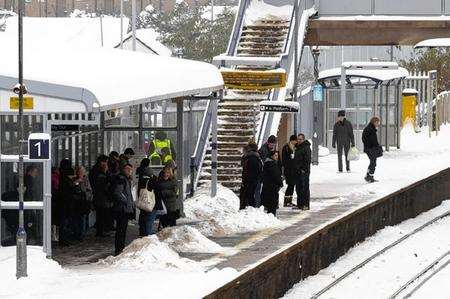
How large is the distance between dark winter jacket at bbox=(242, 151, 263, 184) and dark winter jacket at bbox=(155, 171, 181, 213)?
10.0 feet

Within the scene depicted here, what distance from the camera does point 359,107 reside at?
50.1 m

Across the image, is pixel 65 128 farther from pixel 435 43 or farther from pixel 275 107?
pixel 435 43

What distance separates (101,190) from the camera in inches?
1049

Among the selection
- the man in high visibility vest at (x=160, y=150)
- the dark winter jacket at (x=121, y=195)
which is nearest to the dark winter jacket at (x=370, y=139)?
the man in high visibility vest at (x=160, y=150)

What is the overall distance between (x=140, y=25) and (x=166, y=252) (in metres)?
118

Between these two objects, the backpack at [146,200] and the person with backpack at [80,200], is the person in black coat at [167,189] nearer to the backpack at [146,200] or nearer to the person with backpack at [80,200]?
the backpack at [146,200]

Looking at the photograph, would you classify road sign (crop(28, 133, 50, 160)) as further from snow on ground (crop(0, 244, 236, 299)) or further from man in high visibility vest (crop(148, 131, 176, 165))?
man in high visibility vest (crop(148, 131, 176, 165))

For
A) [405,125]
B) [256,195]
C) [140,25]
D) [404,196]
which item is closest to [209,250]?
[256,195]

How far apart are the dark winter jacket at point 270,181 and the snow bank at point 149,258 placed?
616cm

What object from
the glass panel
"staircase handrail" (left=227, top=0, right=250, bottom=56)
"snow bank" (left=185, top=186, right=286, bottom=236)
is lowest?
"snow bank" (left=185, top=186, right=286, bottom=236)

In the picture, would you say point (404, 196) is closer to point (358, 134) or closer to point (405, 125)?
point (358, 134)

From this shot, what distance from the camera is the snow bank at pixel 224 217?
2848 centimetres

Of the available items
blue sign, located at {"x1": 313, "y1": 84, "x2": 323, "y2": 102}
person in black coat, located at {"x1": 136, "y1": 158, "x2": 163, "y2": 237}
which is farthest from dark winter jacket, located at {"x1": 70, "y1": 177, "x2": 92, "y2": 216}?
blue sign, located at {"x1": 313, "y1": 84, "x2": 323, "y2": 102}

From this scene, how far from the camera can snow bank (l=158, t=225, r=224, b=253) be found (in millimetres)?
25469
